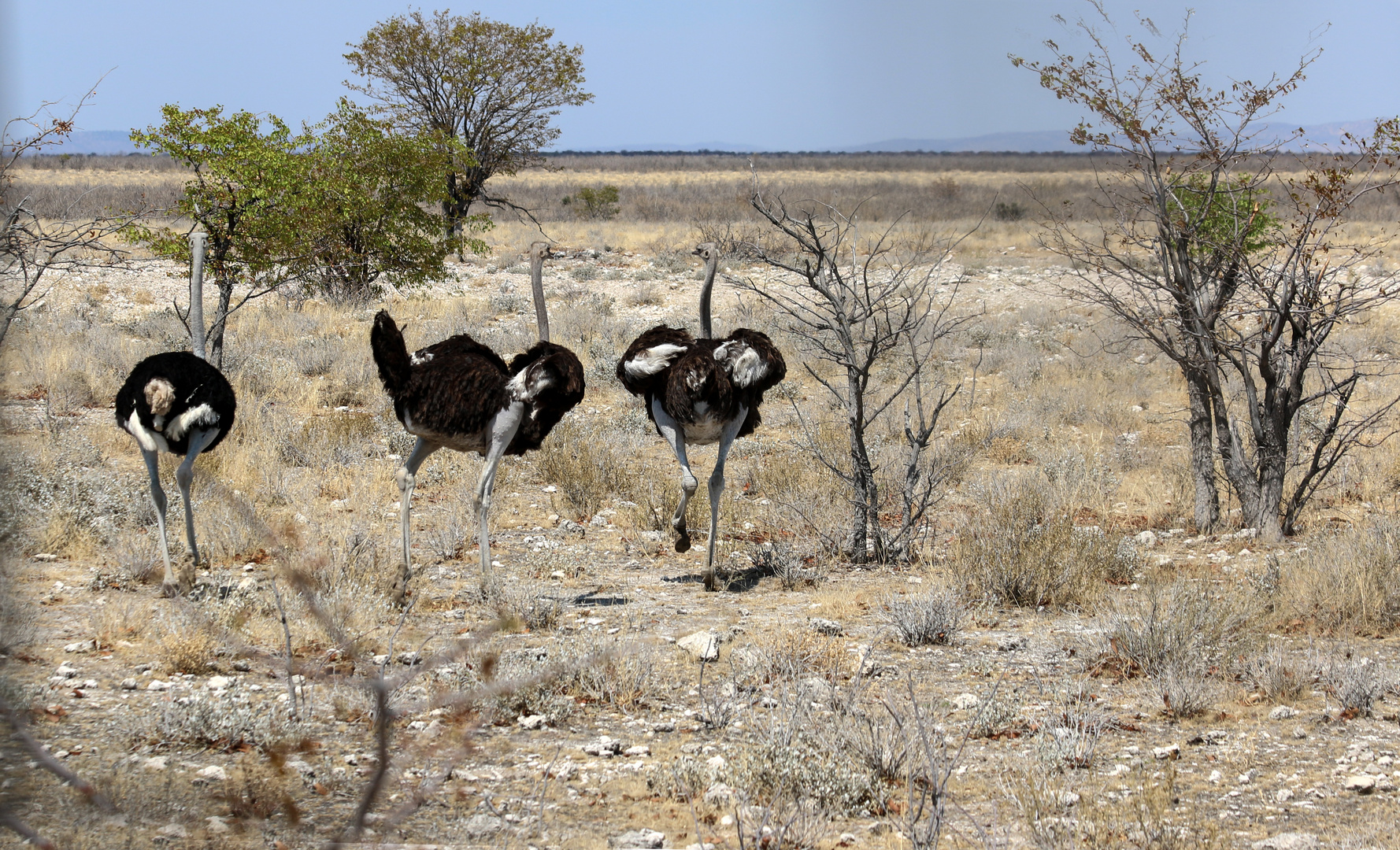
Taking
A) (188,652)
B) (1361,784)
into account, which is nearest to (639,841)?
(188,652)

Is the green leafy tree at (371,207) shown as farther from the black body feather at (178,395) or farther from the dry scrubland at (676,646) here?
the black body feather at (178,395)

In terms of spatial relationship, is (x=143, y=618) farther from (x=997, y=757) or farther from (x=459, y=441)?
(x=997, y=757)

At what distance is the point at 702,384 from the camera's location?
23.3 feet

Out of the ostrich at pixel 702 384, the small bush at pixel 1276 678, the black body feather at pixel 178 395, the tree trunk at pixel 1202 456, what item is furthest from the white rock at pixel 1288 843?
the black body feather at pixel 178 395

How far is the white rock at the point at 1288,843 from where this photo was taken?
386 centimetres

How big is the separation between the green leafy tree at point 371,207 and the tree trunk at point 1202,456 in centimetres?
1201

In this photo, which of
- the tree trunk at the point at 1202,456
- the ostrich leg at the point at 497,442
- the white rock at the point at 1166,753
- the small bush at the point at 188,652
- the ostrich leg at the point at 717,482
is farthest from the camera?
the tree trunk at the point at 1202,456

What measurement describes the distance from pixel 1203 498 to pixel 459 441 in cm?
552

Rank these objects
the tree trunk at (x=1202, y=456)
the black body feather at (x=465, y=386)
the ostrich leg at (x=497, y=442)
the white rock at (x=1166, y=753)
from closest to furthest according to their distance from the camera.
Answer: the white rock at (x=1166, y=753) → the black body feather at (x=465, y=386) → the ostrich leg at (x=497, y=442) → the tree trunk at (x=1202, y=456)

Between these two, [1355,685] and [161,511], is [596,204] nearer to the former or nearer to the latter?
[161,511]

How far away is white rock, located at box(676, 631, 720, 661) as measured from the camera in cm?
596

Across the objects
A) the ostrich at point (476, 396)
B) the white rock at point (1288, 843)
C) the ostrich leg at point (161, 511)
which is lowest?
the white rock at point (1288, 843)

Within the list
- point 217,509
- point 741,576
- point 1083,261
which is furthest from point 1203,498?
point 217,509

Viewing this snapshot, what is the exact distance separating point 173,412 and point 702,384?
302cm
